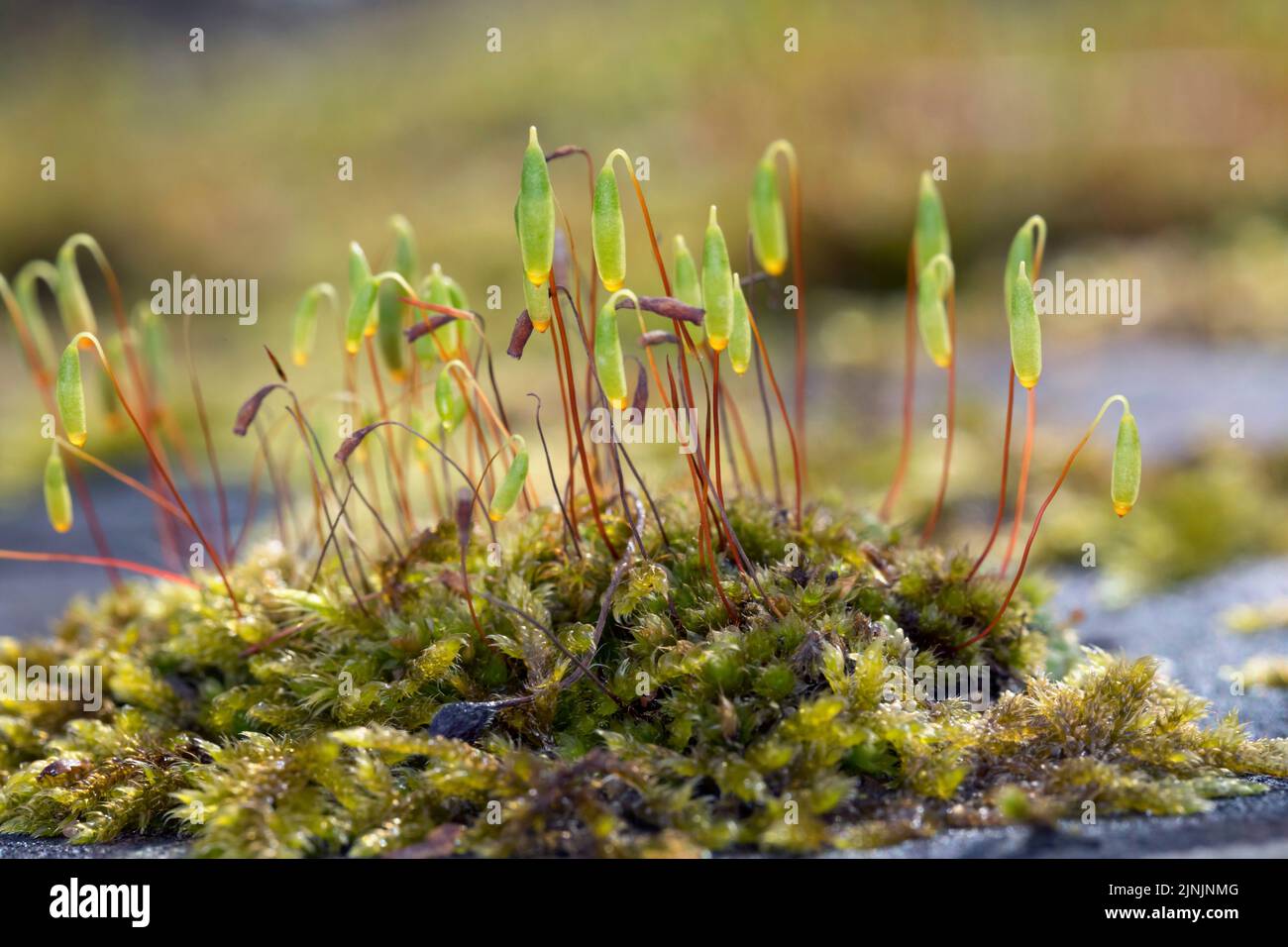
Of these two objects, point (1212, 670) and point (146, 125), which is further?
point (146, 125)

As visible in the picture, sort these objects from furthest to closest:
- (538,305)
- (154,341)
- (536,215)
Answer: (154,341) < (538,305) < (536,215)

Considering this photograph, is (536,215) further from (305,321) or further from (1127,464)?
(1127,464)

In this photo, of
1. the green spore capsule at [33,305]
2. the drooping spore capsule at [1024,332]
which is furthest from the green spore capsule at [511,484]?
the green spore capsule at [33,305]

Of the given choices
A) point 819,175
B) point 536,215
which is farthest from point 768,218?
point 819,175

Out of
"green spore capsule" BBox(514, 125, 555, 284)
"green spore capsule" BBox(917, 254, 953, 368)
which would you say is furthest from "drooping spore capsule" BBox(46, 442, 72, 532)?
"green spore capsule" BBox(917, 254, 953, 368)

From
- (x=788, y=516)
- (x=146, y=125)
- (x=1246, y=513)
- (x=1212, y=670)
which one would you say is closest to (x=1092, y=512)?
(x=1246, y=513)

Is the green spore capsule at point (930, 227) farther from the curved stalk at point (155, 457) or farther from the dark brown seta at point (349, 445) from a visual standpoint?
the curved stalk at point (155, 457)

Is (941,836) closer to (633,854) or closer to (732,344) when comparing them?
(633,854)

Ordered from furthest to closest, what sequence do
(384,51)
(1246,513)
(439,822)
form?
(384,51), (1246,513), (439,822)
